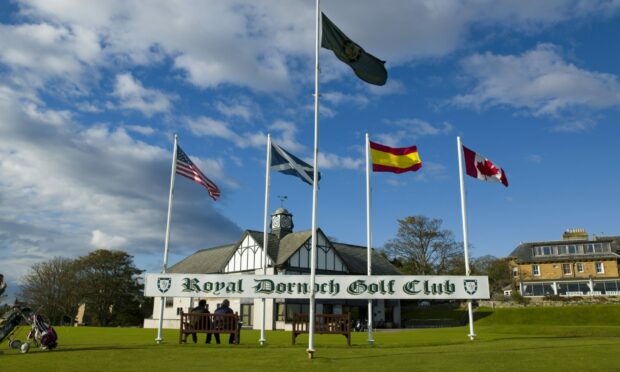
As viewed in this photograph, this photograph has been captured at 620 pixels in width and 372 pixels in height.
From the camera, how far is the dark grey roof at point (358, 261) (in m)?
48.2

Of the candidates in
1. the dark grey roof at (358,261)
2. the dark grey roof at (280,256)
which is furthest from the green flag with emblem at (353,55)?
the dark grey roof at (358,261)

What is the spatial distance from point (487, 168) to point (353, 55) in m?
9.50

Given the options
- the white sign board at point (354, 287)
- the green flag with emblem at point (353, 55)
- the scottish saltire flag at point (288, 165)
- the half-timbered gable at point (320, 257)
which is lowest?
the white sign board at point (354, 287)

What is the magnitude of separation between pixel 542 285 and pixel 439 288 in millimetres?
48128

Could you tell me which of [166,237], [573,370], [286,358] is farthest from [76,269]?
[573,370]

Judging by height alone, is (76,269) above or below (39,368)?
above

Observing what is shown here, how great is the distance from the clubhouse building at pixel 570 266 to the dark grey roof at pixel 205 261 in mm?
36471

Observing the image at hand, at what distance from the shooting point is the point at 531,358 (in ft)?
36.2

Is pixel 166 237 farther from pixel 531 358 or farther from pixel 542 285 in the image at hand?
pixel 542 285

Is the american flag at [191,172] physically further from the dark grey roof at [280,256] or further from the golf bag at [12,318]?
the dark grey roof at [280,256]

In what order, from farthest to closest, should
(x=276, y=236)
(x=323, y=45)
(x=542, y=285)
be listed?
1. (x=542, y=285)
2. (x=276, y=236)
3. (x=323, y=45)

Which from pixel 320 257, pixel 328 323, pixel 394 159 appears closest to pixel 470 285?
pixel 394 159

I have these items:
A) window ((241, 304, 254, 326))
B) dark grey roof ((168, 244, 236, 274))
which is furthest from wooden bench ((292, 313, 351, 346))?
dark grey roof ((168, 244, 236, 274))

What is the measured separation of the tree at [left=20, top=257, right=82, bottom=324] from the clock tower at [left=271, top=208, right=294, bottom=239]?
96.0ft
